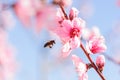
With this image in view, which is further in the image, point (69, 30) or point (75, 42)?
point (69, 30)

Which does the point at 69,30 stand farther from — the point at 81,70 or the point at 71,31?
the point at 81,70

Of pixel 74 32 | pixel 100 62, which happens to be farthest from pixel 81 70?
pixel 74 32

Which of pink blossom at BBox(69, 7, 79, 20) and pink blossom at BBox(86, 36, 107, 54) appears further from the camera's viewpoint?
pink blossom at BBox(86, 36, 107, 54)

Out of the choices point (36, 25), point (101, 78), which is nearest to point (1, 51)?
point (36, 25)

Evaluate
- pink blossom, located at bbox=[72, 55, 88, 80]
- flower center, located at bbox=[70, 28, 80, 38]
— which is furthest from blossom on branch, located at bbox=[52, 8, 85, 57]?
pink blossom, located at bbox=[72, 55, 88, 80]

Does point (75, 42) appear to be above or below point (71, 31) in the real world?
below

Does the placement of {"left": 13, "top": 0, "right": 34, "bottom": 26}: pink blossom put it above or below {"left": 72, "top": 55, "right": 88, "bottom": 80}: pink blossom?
above

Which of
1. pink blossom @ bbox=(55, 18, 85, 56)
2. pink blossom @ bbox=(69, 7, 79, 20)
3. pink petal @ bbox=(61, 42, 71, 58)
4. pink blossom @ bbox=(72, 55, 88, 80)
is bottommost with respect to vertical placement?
→ pink blossom @ bbox=(72, 55, 88, 80)

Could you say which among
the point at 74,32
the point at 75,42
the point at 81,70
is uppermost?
the point at 74,32

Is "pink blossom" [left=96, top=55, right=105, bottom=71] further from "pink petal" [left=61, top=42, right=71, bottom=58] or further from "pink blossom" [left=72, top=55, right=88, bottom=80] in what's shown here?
"pink petal" [left=61, top=42, right=71, bottom=58]
